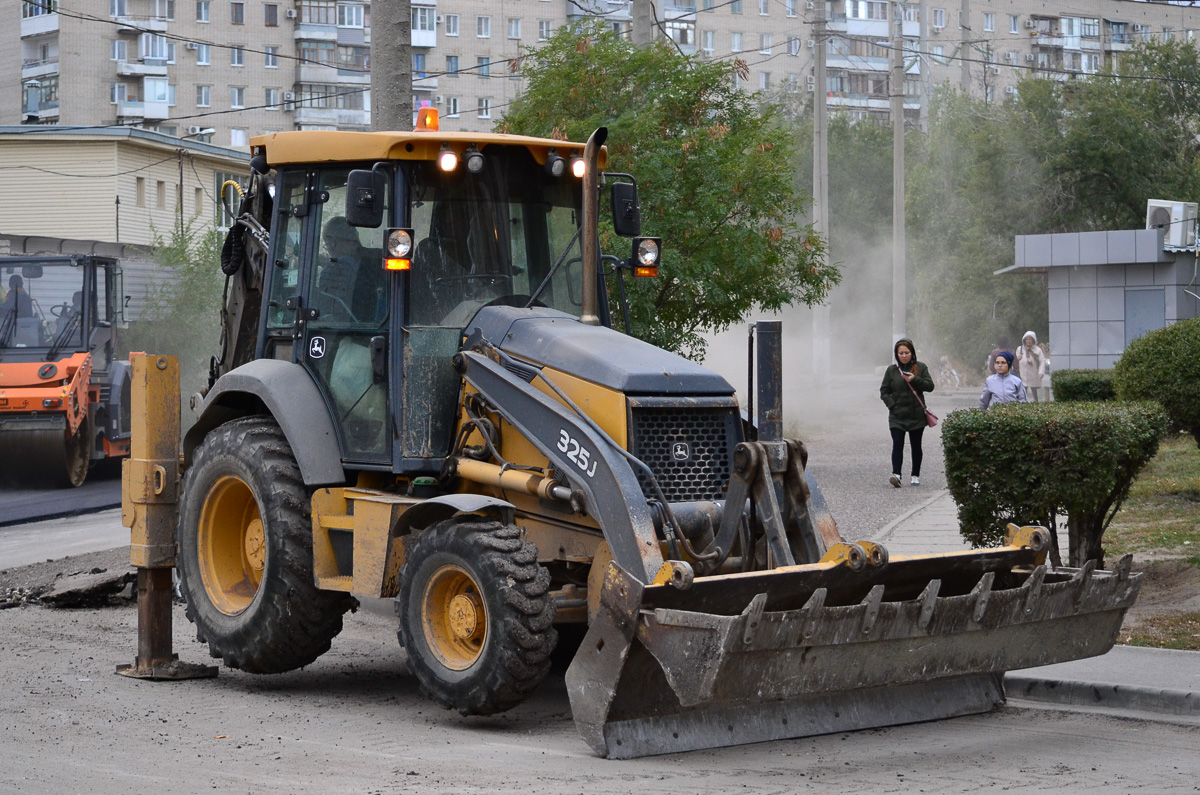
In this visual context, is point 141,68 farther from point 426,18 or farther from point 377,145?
point 377,145

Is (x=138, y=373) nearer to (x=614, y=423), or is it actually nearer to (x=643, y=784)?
(x=614, y=423)

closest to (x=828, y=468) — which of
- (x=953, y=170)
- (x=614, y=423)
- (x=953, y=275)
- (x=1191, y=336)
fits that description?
(x=1191, y=336)

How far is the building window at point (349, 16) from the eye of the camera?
82.4m

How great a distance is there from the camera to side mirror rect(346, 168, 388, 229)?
8.01 meters

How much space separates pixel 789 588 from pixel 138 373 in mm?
4211

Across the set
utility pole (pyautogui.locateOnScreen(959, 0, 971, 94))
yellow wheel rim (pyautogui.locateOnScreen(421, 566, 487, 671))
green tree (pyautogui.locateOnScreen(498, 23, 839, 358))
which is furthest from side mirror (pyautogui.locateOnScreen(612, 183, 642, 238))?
utility pole (pyautogui.locateOnScreen(959, 0, 971, 94))

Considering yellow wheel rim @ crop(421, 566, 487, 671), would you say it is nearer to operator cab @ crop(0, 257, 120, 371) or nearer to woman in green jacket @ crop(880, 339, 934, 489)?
woman in green jacket @ crop(880, 339, 934, 489)

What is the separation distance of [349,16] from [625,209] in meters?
76.8

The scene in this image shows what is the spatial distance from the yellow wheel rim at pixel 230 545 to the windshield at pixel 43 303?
1361cm

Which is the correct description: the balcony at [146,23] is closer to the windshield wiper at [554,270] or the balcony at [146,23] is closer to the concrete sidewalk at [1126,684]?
the windshield wiper at [554,270]

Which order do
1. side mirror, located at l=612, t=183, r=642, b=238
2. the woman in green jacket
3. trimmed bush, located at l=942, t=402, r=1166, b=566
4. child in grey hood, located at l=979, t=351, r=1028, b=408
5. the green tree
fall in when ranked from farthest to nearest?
the woman in green jacket → the green tree → child in grey hood, located at l=979, t=351, r=1028, b=408 → trimmed bush, located at l=942, t=402, r=1166, b=566 → side mirror, located at l=612, t=183, r=642, b=238

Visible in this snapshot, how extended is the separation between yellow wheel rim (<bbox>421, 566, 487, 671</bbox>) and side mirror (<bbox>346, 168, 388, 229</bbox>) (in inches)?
71.2

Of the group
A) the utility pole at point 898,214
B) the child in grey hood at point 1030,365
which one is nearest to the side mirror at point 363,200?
the child in grey hood at point 1030,365

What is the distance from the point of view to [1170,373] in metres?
17.3
